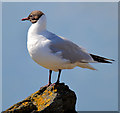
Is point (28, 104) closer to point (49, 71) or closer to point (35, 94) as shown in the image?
point (35, 94)

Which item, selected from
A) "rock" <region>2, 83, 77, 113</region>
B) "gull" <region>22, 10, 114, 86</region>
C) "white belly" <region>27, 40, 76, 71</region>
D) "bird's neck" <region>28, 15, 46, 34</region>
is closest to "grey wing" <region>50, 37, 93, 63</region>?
"gull" <region>22, 10, 114, 86</region>

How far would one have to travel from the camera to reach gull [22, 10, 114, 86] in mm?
7680

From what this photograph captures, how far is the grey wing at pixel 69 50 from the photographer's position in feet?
25.6

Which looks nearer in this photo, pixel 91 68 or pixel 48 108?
pixel 48 108

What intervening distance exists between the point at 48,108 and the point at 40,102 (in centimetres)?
47

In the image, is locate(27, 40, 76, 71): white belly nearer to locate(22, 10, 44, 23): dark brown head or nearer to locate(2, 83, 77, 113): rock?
locate(2, 83, 77, 113): rock

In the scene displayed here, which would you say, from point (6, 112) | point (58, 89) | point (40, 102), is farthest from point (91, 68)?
point (6, 112)

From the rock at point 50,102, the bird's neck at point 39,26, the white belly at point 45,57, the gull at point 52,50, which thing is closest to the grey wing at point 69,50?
the gull at point 52,50

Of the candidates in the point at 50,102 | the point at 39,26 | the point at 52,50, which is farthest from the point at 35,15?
the point at 50,102

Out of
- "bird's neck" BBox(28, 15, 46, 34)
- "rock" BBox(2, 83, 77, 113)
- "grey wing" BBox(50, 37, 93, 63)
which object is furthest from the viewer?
"bird's neck" BBox(28, 15, 46, 34)

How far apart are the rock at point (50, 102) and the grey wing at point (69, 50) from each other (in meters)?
0.82

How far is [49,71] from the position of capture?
27.9ft

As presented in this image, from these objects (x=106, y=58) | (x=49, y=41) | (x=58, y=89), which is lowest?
(x=58, y=89)

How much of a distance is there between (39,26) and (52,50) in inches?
35.2
